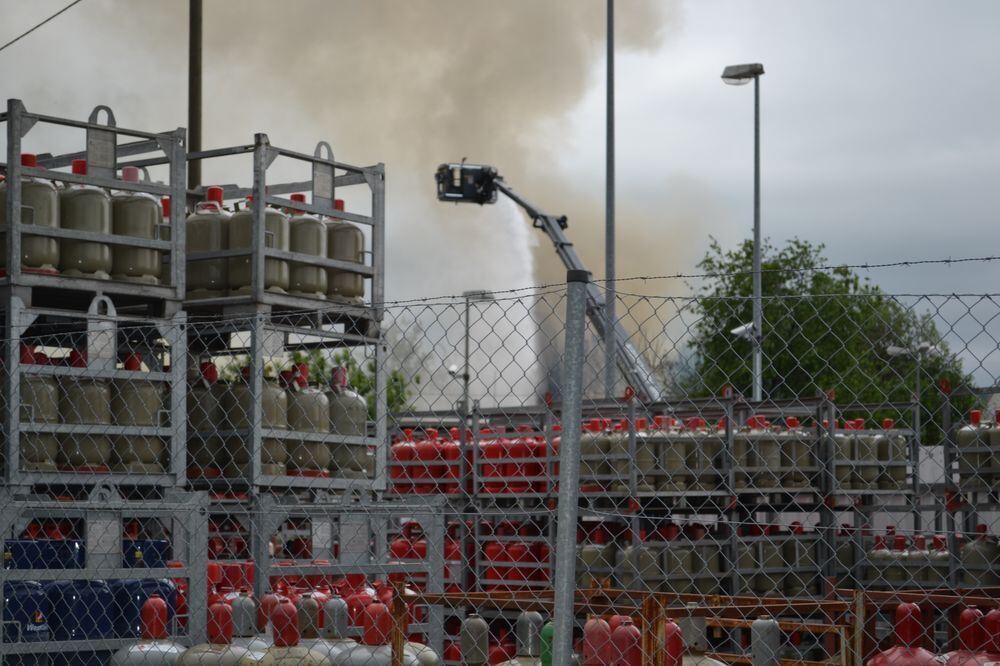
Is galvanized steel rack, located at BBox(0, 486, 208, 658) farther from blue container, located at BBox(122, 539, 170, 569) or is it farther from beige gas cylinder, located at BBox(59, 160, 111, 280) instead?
beige gas cylinder, located at BBox(59, 160, 111, 280)

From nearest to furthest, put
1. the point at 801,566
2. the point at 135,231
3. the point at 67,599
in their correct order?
1. the point at 67,599
2. the point at 135,231
3. the point at 801,566

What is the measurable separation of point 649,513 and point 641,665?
32.4 feet

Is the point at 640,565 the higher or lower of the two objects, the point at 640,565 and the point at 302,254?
the lower

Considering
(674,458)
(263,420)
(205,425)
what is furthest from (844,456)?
(205,425)

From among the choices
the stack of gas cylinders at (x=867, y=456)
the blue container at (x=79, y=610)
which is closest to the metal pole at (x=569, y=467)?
the blue container at (x=79, y=610)

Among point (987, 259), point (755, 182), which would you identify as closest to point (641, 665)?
point (987, 259)

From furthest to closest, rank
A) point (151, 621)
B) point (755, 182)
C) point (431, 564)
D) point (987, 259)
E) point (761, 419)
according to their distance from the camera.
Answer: point (755, 182), point (761, 419), point (431, 564), point (151, 621), point (987, 259)

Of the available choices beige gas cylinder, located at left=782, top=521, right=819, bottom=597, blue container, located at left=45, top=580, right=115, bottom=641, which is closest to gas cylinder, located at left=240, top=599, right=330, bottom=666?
blue container, located at left=45, top=580, right=115, bottom=641

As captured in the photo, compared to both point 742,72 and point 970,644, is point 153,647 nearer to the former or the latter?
point 970,644

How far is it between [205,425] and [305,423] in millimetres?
779

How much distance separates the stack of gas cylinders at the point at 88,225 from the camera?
9555 mm

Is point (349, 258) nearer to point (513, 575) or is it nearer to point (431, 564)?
point (431, 564)

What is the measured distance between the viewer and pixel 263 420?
10.3 m

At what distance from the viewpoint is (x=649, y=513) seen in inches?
655
